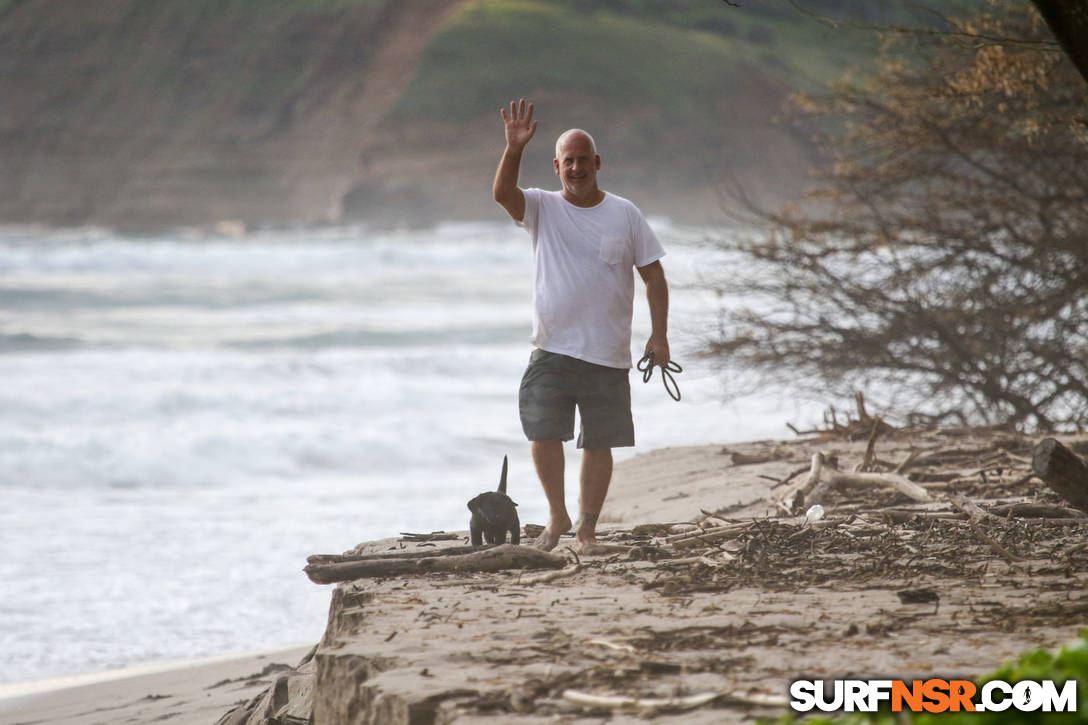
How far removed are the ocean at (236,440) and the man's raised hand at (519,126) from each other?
149 inches

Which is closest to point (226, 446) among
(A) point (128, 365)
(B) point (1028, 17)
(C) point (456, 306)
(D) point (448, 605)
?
(A) point (128, 365)

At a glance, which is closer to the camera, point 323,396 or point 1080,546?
point 1080,546

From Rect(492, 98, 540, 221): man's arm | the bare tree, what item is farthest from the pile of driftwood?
the bare tree

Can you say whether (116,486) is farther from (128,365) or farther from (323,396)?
(128,365)

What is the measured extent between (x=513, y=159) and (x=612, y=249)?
571mm

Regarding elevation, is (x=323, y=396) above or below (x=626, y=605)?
above

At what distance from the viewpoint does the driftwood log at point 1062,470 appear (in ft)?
16.1

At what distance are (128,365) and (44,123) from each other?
247 feet

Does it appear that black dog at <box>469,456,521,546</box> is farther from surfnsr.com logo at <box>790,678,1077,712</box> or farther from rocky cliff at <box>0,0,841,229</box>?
rocky cliff at <box>0,0,841,229</box>

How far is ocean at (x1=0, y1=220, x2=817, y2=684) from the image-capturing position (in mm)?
8469

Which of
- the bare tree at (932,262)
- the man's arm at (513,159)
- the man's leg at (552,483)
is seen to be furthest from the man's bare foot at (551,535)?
the bare tree at (932,262)

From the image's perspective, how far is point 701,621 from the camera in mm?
4242

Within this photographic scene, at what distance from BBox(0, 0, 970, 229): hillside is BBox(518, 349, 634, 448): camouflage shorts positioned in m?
69.5

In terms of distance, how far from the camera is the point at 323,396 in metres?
18.9
